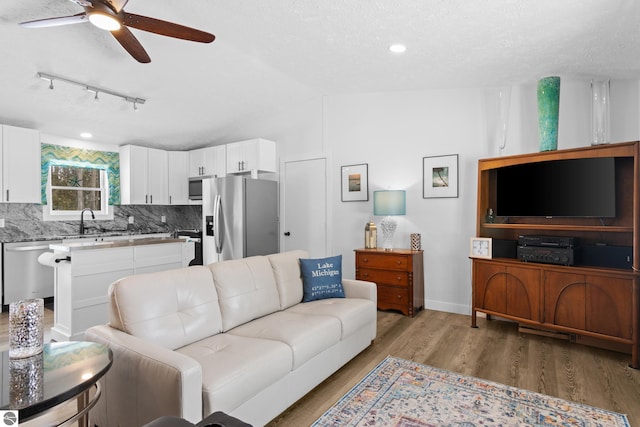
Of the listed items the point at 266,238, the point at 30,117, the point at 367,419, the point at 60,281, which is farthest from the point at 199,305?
the point at 30,117

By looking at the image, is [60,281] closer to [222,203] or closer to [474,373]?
[222,203]

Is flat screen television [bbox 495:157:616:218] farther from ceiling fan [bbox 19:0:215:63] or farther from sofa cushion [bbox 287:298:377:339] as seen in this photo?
ceiling fan [bbox 19:0:215:63]

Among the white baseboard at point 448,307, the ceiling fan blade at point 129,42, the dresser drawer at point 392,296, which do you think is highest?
the ceiling fan blade at point 129,42

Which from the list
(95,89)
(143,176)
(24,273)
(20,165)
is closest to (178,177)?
(143,176)

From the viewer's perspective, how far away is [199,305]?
231 centimetres

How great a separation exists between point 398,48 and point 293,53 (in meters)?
1.06

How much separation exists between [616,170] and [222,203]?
4.43 meters

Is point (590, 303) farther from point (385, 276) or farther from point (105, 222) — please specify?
point (105, 222)

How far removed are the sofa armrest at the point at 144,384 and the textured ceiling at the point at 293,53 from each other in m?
2.46

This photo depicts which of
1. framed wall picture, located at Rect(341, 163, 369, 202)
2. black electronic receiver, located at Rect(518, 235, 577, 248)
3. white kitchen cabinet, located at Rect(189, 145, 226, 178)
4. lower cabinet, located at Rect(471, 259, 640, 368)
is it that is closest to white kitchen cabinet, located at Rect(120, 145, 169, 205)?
white kitchen cabinet, located at Rect(189, 145, 226, 178)

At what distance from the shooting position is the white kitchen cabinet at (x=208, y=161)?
230 inches

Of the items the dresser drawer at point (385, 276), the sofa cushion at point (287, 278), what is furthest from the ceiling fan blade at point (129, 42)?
the dresser drawer at point (385, 276)

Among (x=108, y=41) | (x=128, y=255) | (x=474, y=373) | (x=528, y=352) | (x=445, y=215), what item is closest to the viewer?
(x=474, y=373)

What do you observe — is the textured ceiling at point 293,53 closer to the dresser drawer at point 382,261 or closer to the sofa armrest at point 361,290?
the dresser drawer at point 382,261
